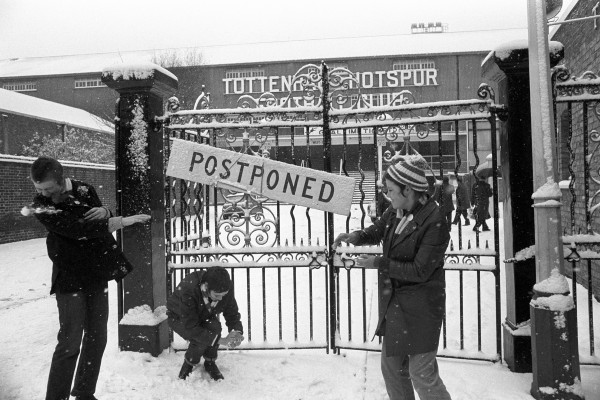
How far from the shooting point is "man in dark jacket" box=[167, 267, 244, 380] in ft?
11.4

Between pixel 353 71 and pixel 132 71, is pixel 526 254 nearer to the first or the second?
pixel 132 71

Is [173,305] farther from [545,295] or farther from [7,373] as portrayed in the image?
[545,295]

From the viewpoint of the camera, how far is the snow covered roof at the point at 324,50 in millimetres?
31734

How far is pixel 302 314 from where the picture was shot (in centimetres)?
591

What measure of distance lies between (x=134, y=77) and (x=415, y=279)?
321 centimetres

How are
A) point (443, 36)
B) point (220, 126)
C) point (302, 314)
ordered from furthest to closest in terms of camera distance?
point (443, 36) → point (302, 314) → point (220, 126)

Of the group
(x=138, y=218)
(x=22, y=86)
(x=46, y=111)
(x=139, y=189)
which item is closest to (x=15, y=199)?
(x=139, y=189)

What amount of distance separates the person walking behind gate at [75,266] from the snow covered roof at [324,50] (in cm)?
2812

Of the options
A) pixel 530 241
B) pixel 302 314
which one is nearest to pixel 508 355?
pixel 530 241

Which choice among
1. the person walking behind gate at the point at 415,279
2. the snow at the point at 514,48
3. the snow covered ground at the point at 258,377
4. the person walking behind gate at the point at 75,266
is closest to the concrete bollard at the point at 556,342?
the snow covered ground at the point at 258,377

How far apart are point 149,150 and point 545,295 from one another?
3529 millimetres

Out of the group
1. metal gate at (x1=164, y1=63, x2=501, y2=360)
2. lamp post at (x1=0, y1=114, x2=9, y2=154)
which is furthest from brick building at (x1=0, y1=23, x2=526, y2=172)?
metal gate at (x1=164, y1=63, x2=501, y2=360)

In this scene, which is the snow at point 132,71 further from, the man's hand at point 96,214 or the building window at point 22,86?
the building window at point 22,86

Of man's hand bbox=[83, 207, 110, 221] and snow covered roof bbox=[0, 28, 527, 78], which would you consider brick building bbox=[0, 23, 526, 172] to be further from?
man's hand bbox=[83, 207, 110, 221]
